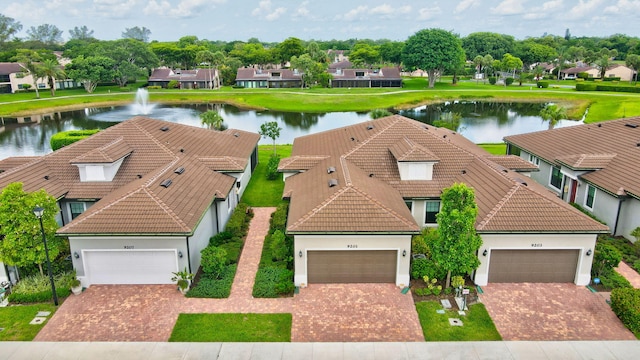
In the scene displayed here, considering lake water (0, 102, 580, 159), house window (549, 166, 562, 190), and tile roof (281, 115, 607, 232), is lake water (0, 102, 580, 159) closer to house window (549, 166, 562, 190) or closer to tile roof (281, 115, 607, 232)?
house window (549, 166, 562, 190)

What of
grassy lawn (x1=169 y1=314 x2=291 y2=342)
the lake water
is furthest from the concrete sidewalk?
the lake water

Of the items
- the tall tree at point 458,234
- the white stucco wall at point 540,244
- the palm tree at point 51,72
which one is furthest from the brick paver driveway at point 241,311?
the palm tree at point 51,72

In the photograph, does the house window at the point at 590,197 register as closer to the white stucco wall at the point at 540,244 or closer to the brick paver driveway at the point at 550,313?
the white stucco wall at the point at 540,244

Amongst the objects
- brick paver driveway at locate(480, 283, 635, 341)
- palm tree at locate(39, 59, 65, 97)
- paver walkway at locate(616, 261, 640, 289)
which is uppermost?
palm tree at locate(39, 59, 65, 97)

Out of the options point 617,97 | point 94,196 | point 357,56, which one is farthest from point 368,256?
point 357,56

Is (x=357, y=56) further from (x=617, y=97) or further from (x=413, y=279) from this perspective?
(x=413, y=279)

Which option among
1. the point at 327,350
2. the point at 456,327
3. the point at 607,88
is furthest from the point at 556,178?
the point at 607,88

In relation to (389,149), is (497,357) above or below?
below
